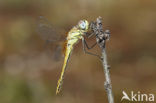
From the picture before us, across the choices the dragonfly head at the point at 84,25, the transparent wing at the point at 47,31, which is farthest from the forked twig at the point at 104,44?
the transparent wing at the point at 47,31

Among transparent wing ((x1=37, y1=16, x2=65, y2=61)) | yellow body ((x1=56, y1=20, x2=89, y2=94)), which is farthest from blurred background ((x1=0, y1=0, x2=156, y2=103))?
yellow body ((x1=56, y1=20, x2=89, y2=94))

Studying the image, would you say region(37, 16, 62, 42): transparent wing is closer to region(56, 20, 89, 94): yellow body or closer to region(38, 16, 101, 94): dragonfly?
region(38, 16, 101, 94): dragonfly

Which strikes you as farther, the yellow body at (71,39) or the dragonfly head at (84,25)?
the yellow body at (71,39)

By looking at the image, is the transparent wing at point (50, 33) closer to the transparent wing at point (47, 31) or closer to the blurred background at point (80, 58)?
the transparent wing at point (47, 31)

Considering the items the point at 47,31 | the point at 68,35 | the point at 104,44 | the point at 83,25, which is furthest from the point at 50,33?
the point at 104,44

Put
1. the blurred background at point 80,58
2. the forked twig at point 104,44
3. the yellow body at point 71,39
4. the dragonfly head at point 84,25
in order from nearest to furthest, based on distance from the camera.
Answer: the forked twig at point 104,44 → the dragonfly head at point 84,25 → the yellow body at point 71,39 → the blurred background at point 80,58
